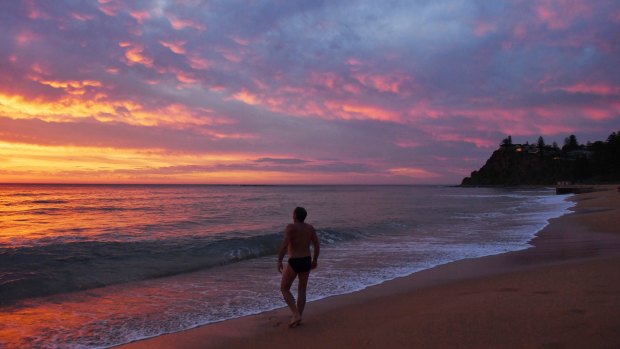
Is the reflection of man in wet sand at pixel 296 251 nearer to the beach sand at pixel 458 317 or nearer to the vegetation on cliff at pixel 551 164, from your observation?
the beach sand at pixel 458 317

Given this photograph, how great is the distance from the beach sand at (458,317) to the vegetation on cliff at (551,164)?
443 feet

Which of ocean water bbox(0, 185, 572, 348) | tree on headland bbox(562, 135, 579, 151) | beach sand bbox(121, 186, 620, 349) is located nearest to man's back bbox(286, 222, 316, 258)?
beach sand bbox(121, 186, 620, 349)

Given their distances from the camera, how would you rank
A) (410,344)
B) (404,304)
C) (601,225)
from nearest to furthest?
(410,344)
(404,304)
(601,225)

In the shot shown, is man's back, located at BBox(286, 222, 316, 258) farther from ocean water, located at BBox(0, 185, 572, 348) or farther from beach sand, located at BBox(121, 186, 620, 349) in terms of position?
ocean water, located at BBox(0, 185, 572, 348)

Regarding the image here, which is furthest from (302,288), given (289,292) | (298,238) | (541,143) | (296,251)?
(541,143)

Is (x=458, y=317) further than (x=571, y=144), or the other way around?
(x=571, y=144)

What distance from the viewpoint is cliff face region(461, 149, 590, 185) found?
155m

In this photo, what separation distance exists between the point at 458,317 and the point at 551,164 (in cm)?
18912

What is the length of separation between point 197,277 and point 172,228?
42.1ft

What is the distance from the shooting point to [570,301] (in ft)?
21.5

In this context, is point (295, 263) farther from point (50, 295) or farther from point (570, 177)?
point (570, 177)

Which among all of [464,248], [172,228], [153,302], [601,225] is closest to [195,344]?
[153,302]

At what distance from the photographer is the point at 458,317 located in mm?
6223

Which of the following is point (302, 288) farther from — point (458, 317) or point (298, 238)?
point (458, 317)
